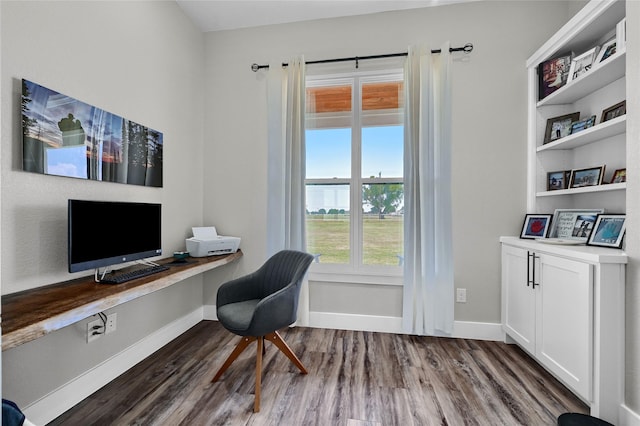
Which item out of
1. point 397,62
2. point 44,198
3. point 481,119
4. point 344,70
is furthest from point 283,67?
point 44,198

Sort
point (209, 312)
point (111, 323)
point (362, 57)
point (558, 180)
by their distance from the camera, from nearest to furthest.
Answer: point (111, 323)
point (558, 180)
point (362, 57)
point (209, 312)

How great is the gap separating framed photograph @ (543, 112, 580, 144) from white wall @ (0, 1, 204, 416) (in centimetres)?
307

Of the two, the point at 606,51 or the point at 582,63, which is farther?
the point at 582,63

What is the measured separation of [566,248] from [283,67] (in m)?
2.62

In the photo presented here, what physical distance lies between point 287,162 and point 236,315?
1.42m

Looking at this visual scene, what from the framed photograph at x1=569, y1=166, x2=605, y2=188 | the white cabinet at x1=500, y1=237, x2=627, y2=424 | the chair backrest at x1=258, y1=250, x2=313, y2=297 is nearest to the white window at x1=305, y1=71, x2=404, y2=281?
the chair backrest at x1=258, y1=250, x2=313, y2=297

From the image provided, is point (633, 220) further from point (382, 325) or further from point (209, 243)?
point (209, 243)

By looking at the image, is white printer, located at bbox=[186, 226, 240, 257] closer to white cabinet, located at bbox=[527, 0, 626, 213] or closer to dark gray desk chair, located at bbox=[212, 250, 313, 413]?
dark gray desk chair, located at bbox=[212, 250, 313, 413]

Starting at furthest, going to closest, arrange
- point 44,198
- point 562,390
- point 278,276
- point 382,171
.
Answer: point 382,171 → point 278,276 → point 562,390 → point 44,198

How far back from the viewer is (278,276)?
7.55 ft

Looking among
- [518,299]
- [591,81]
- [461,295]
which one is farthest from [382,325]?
[591,81]

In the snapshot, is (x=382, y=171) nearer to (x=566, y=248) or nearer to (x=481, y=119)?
(x=481, y=119)

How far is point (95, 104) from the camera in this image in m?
1.96

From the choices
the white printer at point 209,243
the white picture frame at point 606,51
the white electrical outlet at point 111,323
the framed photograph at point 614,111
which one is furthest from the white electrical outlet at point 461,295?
the white electrical outlet at point 111,323
